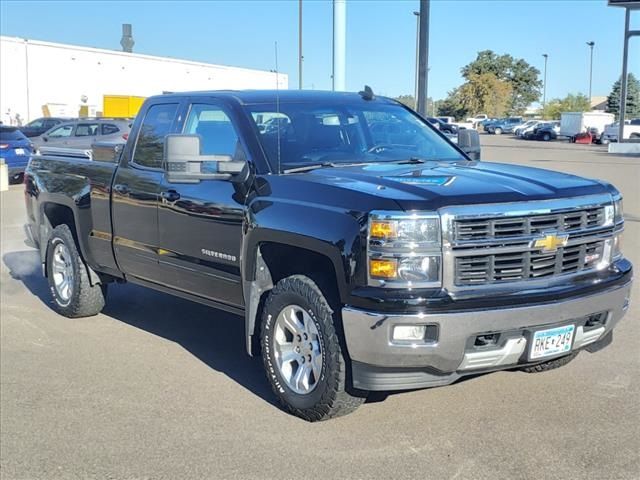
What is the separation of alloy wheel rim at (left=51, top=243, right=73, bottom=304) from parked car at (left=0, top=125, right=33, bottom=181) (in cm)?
1433

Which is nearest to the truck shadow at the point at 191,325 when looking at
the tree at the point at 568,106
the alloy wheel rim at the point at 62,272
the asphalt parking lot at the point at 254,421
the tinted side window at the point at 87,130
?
the asphalt parking lot at the point at 254,421

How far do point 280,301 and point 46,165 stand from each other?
150 inches

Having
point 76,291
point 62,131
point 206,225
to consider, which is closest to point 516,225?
point 206,225

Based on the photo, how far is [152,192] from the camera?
222 inches

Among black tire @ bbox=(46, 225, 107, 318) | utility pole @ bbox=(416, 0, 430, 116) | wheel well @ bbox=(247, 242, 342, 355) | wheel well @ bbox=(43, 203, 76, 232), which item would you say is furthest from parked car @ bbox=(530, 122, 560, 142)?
wheel well @ bbox=(247, 242, 342, 355)

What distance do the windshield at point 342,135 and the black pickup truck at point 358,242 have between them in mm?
15

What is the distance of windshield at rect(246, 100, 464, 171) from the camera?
505 cm

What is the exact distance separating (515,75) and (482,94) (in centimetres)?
2120

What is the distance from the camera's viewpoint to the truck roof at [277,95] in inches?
213

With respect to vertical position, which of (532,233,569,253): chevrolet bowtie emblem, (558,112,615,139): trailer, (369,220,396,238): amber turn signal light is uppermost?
(558,112,615,139): trailer

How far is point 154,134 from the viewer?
5980mm

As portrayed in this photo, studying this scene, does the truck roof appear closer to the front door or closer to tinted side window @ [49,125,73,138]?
the front door

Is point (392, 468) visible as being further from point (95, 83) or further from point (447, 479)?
point (95, 83)

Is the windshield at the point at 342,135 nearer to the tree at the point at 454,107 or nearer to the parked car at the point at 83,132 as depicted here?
the parked car at the point at 83,132
